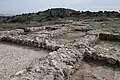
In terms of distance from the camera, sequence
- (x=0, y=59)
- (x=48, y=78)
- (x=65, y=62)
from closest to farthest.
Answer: (x=48, y=78) → (x=65, y=62) → (x=0, y=59)

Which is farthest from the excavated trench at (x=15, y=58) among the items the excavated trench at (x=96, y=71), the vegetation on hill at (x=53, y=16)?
the vegetation on hill at (x=53, y=16)

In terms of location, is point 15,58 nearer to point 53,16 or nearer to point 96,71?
point 96,71

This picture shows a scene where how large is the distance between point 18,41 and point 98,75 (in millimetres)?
4999

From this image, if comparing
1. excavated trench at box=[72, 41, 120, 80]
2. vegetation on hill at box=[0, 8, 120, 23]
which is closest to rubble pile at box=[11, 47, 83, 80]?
excavated trench at box=[72, 41, 120, 80]

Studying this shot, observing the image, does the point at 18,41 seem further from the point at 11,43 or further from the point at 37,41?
the point at 37,41

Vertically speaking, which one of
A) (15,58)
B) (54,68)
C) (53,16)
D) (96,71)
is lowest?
(96,71)

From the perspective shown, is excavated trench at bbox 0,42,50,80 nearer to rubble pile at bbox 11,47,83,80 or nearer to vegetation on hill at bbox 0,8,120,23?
rubble pile at bbox 11,47,83,80

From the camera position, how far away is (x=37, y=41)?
25.4ft

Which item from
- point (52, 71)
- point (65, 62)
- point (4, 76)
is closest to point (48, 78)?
point (52, 71)

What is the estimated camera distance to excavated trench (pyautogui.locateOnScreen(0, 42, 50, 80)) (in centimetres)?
481

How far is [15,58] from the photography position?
595 cm

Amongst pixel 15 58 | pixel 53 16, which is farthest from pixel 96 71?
pixel 53 16

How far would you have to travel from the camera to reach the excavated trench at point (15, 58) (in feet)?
15.8

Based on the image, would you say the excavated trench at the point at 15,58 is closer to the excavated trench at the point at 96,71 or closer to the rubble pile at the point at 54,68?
the rubble pile at the point at 54,68
